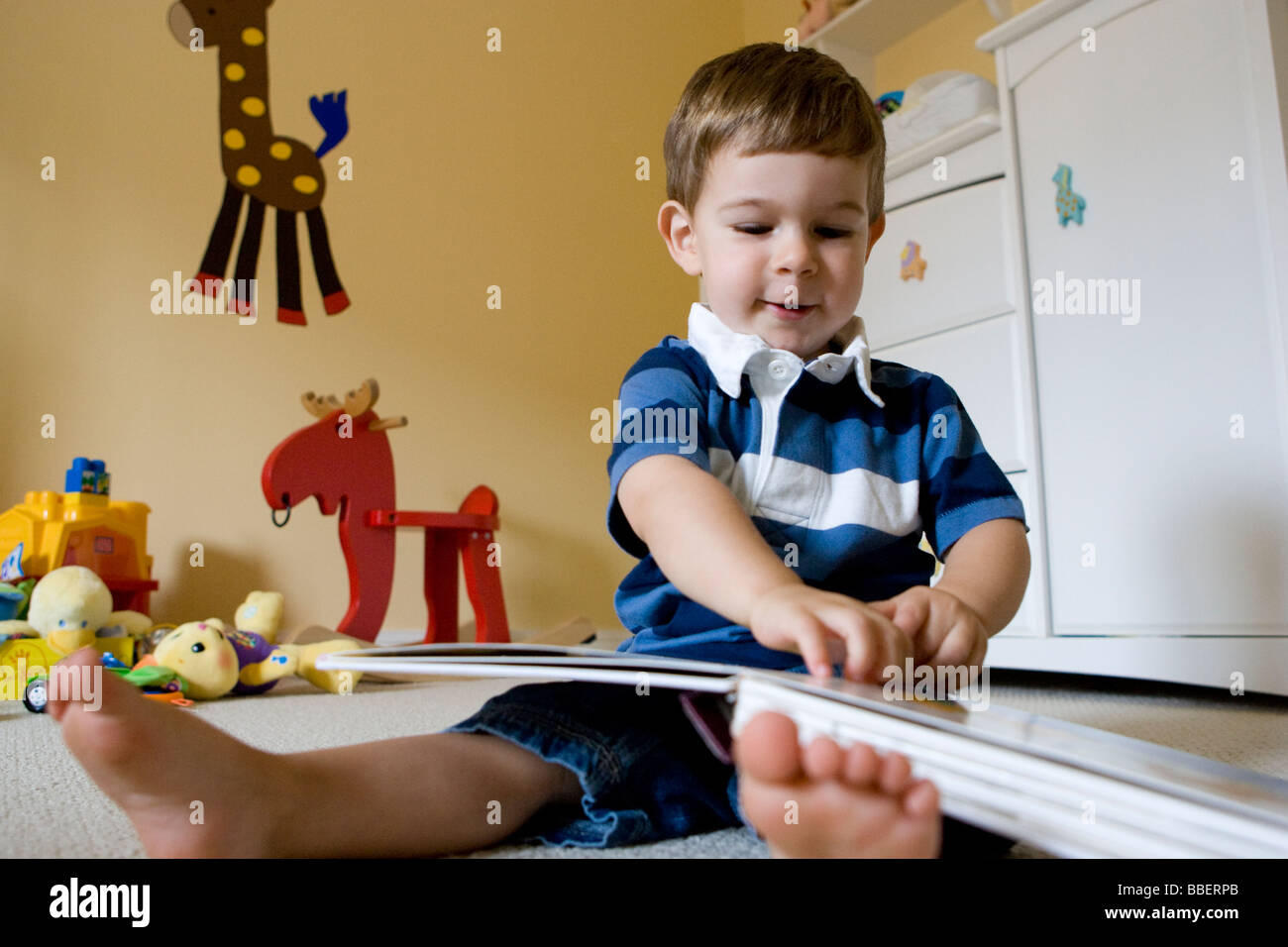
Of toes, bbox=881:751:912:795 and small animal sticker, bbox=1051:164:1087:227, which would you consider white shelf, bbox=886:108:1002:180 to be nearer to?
small animal sticker, bbox=1051:164:1087:227

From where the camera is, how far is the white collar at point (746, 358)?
Answer: 0.62m

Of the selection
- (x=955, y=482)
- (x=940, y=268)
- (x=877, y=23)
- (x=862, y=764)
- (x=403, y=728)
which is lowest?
(x=403, y=728)

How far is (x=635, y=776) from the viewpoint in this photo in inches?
19.6

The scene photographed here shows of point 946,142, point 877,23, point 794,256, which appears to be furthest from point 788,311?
point 877,23

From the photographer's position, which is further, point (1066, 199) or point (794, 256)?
point (1066, 199)

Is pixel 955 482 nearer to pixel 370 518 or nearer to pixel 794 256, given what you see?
pixel 794 256

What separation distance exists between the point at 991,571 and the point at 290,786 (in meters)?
0.42

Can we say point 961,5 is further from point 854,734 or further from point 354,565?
point 854,734

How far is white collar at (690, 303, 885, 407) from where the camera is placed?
618 millimetres

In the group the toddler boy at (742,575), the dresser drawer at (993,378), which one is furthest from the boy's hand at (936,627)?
the dresser drawer at (993,378)

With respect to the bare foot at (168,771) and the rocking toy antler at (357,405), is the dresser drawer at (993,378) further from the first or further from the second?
the bare foot at (168,771)

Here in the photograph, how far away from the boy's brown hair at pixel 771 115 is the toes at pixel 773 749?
415 millimetres

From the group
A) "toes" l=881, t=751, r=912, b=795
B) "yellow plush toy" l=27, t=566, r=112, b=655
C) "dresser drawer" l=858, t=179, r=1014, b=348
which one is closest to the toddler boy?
"toes" l=881, t=751, r=912, b=795

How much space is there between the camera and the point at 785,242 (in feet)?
2.02
